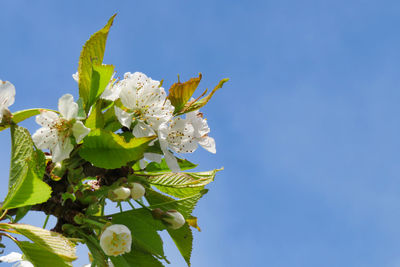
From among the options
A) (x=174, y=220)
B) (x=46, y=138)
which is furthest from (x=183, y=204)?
(x=46, y=138)

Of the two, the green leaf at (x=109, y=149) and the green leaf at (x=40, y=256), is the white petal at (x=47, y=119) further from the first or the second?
the green leaf at (x=40, y=256)

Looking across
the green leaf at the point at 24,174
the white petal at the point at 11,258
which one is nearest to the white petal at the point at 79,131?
the green leaf at the point at 24,174

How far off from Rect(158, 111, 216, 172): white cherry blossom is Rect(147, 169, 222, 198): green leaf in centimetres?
13

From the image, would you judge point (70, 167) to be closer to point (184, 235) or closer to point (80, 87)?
point (80, 87)

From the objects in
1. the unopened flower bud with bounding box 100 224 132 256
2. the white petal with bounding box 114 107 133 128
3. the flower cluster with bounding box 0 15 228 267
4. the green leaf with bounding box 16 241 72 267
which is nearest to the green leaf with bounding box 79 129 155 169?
the flower cluster with bounding box 0 15 228 267

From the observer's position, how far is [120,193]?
1.71 metres

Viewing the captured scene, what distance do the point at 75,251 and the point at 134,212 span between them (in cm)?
34

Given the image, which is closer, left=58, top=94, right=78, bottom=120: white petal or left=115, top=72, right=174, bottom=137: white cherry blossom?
left=58, top=94, right=78, bottom=120: white petal

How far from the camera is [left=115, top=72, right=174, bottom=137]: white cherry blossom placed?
178 cm

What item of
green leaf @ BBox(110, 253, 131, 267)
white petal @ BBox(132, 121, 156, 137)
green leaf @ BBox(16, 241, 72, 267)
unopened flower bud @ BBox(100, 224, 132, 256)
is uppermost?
white petal @ BBox(132, 121, 156, 137)

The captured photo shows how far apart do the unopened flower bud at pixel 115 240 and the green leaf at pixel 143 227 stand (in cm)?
13

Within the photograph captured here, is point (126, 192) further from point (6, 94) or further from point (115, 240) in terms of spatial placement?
point (6, 94)

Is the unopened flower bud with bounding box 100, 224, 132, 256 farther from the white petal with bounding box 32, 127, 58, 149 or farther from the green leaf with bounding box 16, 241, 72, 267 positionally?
the white petal with bounding box 32, 127, 58, 149

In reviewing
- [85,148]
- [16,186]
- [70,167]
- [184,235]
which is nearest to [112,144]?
[85,148]
